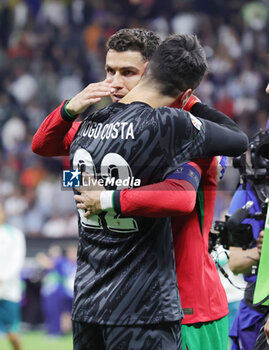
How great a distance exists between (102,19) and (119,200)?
10.5 m

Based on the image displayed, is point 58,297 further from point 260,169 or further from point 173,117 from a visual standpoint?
point 173,117

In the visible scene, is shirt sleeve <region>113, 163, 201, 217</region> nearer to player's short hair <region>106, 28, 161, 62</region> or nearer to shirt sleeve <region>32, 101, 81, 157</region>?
shirt sleeve <region>32, 101, 81, 157</region>

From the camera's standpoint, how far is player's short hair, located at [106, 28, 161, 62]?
3.03 m

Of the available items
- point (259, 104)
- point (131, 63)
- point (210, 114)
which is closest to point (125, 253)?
point (210, 114)

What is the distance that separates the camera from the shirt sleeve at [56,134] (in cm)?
267

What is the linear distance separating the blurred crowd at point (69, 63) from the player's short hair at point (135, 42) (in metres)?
6.53

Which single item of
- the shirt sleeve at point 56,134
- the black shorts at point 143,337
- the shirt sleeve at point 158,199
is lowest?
the black shorts at point 143,337

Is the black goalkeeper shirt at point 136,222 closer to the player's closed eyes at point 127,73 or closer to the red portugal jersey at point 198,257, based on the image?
the red portugal jersey at point 198,257

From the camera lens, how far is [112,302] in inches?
95.6

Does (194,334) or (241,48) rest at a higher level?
(241,48)

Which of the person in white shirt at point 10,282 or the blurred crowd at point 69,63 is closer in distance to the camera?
the person in white shirt at point 10,282

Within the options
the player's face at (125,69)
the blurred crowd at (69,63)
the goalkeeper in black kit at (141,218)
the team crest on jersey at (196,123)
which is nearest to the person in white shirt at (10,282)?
the blurred crowd at (69,63)

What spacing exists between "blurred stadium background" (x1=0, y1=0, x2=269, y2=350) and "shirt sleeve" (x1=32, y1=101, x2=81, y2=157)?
627 centimetres

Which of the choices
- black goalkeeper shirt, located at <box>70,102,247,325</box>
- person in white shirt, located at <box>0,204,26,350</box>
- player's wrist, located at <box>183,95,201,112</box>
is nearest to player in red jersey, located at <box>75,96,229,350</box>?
player's wrist, located at <box>183,95,201,112</box>
